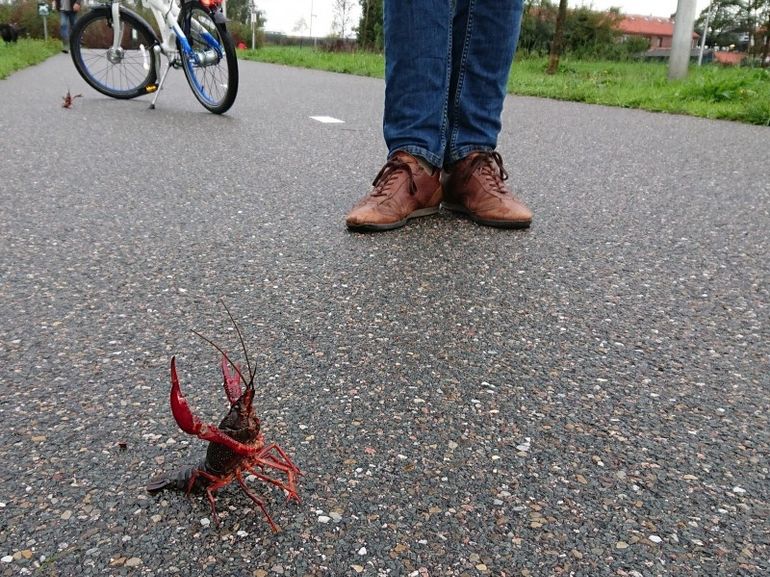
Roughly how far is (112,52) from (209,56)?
50.6 inches

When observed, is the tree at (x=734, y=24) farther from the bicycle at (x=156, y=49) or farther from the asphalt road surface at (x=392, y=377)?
the asphalt road surface at (x=392, y=377)

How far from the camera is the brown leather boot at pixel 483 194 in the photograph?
8.91 ft

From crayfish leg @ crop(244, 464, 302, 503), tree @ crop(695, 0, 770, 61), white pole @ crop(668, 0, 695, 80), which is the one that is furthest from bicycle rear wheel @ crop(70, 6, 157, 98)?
tree @ crop(695, 0, 770, 61)

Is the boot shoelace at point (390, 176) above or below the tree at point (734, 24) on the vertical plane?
below

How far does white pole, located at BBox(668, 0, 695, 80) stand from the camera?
9.43 meters

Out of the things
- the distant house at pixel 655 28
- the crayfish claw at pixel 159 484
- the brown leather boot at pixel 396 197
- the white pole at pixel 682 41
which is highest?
the distant house at pixel 655 28

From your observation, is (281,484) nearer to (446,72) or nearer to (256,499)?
(256,499)

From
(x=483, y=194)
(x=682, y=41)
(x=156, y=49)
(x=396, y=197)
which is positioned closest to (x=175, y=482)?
(x=396, y=197)

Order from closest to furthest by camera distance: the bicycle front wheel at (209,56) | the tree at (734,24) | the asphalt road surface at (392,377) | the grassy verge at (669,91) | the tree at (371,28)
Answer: the asphalt road surface at (392,377)
the bicycle front wheel at (209,56)
the grassy verge at (669,91)
the tree at (371,28)
the tree at (734,24)

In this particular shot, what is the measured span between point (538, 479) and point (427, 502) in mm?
193

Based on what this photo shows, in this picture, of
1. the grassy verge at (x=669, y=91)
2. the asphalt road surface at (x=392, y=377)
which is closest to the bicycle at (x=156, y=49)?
the asphalt road surface at (x=392, y=377)

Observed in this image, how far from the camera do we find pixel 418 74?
8.82 feet

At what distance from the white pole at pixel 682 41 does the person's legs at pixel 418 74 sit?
774 centimetres

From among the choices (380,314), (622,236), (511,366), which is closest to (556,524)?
(511,366)
